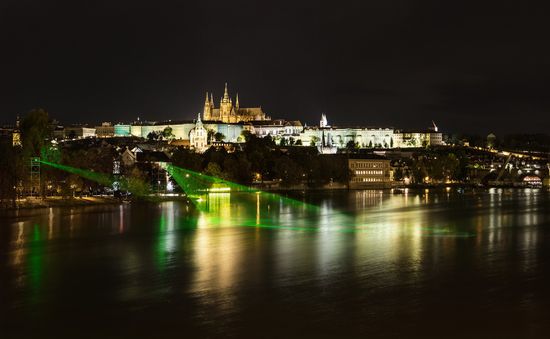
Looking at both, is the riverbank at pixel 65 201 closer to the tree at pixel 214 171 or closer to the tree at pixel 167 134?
the tree at pixel 214 171

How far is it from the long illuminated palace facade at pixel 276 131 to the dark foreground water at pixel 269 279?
54.2 metres

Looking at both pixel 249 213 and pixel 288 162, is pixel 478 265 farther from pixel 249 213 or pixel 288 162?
pixel 288 162

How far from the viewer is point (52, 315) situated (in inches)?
356

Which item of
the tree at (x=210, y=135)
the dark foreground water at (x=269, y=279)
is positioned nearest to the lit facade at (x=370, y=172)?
the tree at (x=210, y=135)

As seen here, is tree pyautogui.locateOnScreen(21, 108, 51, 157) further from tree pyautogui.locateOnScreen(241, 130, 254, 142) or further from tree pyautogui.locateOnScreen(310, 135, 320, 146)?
tree pyautogui.locateOnScreen(310, 135, 320, 146)

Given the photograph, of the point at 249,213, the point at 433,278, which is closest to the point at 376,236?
the point at 433,278

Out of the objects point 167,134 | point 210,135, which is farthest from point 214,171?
point 167,134

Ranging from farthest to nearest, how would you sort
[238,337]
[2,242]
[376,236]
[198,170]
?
[198,170] → [376,236] → [2,242] → [238,337]

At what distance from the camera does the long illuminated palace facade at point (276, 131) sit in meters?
76.7

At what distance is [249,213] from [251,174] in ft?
53.8

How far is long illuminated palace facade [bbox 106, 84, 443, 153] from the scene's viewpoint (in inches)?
3019

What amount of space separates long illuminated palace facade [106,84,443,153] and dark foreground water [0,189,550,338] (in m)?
54.2

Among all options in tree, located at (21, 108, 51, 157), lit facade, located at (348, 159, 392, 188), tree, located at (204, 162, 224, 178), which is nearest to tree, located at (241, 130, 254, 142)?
lit facade, located at (348, 159, 392, 188)

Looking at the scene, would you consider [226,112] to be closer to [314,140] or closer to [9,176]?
[314,140]
